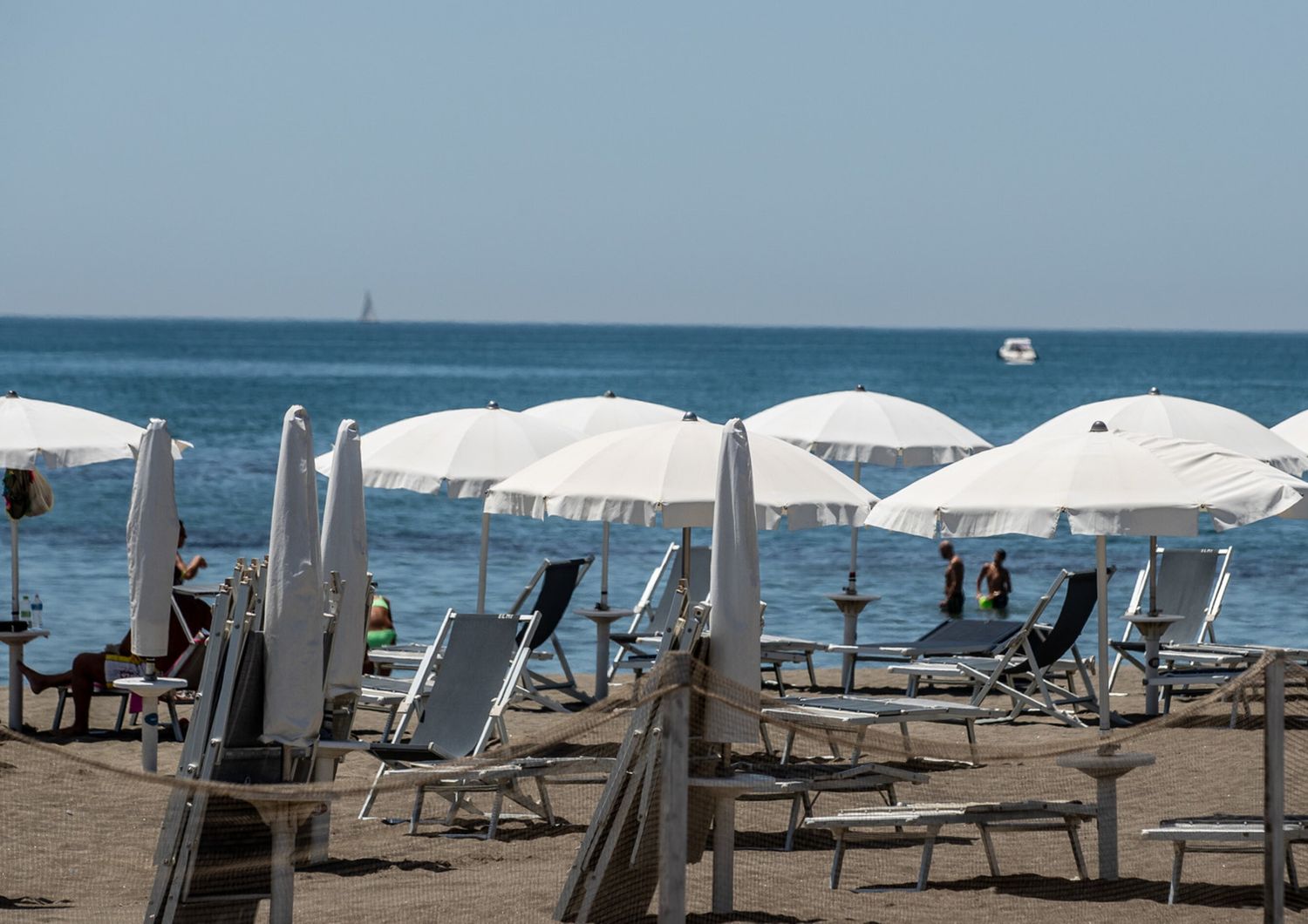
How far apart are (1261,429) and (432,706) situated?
6142 mm

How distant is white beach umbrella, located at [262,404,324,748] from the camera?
20.7ft

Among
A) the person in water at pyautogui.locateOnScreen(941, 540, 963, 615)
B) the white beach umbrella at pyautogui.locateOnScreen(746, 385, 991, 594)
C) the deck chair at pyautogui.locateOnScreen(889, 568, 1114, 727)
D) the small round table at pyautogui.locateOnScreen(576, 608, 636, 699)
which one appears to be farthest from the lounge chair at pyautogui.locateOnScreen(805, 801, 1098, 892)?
the person in water at pyautogui.locateOnScreen(941, 540, 963, 615)

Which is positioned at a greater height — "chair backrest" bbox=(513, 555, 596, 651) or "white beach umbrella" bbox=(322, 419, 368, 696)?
"white beach umbrella" bbox=(322, 419, 368, 696)

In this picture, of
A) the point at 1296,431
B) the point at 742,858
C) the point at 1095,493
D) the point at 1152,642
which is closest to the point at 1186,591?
the point at 1296,431

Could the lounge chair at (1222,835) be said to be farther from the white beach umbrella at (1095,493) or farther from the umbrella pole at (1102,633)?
the umbrella pole at (1102,633)

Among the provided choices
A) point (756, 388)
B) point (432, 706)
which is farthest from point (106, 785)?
point (756, 388)

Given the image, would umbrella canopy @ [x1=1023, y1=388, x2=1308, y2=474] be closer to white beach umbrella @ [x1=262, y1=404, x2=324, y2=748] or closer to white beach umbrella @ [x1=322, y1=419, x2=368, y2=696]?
white beach umbrella @ [x1=322, y1=419, x2=368, y2=696]

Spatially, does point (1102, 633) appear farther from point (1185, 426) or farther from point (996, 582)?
point (996, 582)

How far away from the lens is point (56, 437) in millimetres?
11039

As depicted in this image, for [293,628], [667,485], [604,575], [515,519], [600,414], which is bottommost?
[515,519]

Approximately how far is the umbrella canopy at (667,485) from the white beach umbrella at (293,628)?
9.80 feet

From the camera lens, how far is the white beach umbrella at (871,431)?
13266mm

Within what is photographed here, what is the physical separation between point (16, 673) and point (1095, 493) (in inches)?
252

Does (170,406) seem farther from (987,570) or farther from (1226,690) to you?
(1226,690)
